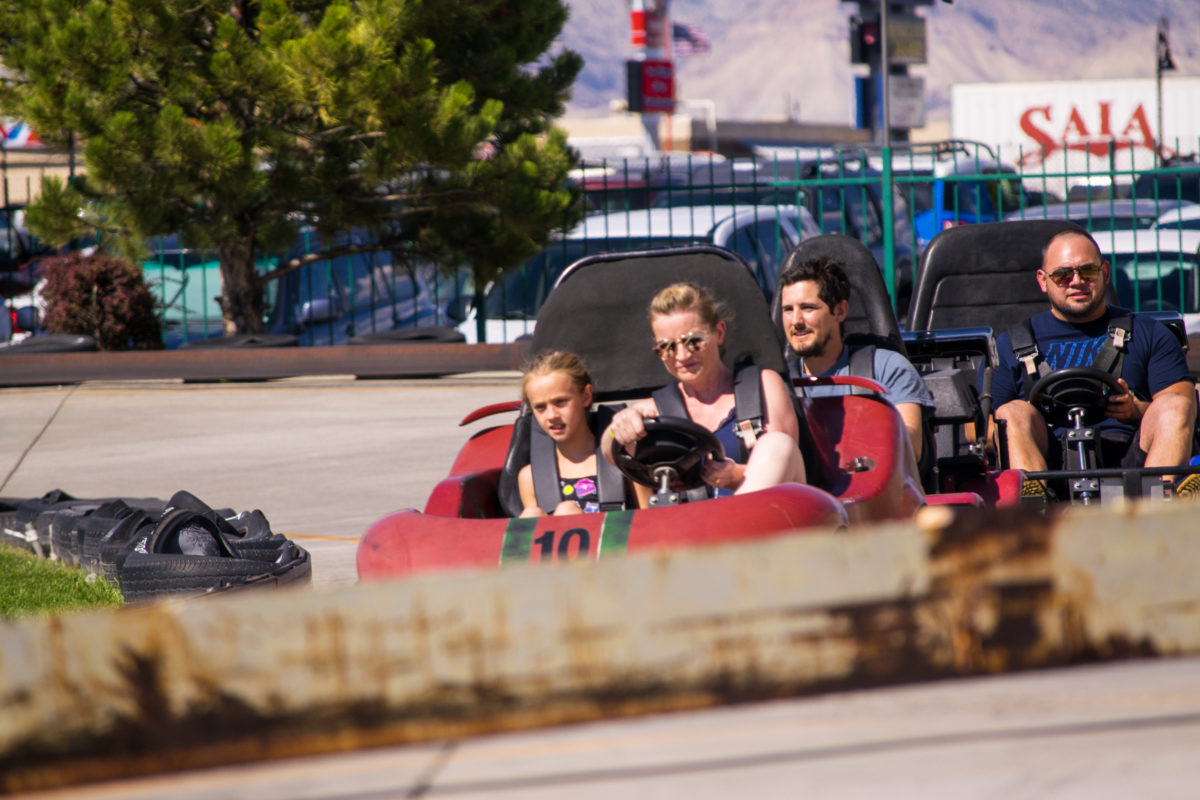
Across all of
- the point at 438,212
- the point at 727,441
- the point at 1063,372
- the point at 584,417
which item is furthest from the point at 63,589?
the point at 438,212

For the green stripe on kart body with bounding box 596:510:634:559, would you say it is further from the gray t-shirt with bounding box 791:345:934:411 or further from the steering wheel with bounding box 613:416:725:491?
the gray t-shirt with bounding box 791:345:934:411

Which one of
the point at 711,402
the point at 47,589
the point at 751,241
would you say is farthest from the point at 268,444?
the point at 711,402

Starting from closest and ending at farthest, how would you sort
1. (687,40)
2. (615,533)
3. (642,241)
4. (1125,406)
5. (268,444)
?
(615,533)
(1125,406)
(268,444)
(642,241)
(687,40)

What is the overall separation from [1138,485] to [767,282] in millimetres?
6650

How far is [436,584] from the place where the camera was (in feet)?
7.23

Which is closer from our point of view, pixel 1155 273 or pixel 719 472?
pixel 719 472

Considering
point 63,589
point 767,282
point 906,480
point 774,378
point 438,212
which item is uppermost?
point 438,212

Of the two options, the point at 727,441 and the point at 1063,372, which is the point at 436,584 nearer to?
the point at 727,441

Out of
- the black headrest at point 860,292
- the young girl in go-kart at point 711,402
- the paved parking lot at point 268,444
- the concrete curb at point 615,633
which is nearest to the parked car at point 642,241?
the paved parking lot at point 268,444

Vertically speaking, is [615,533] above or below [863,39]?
below

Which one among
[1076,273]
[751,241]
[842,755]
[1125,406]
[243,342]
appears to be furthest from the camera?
[243,342]

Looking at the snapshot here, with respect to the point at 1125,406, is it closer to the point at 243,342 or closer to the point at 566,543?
the point at 566,543

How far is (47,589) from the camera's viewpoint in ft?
16.8

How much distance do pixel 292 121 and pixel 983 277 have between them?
7201 mm
